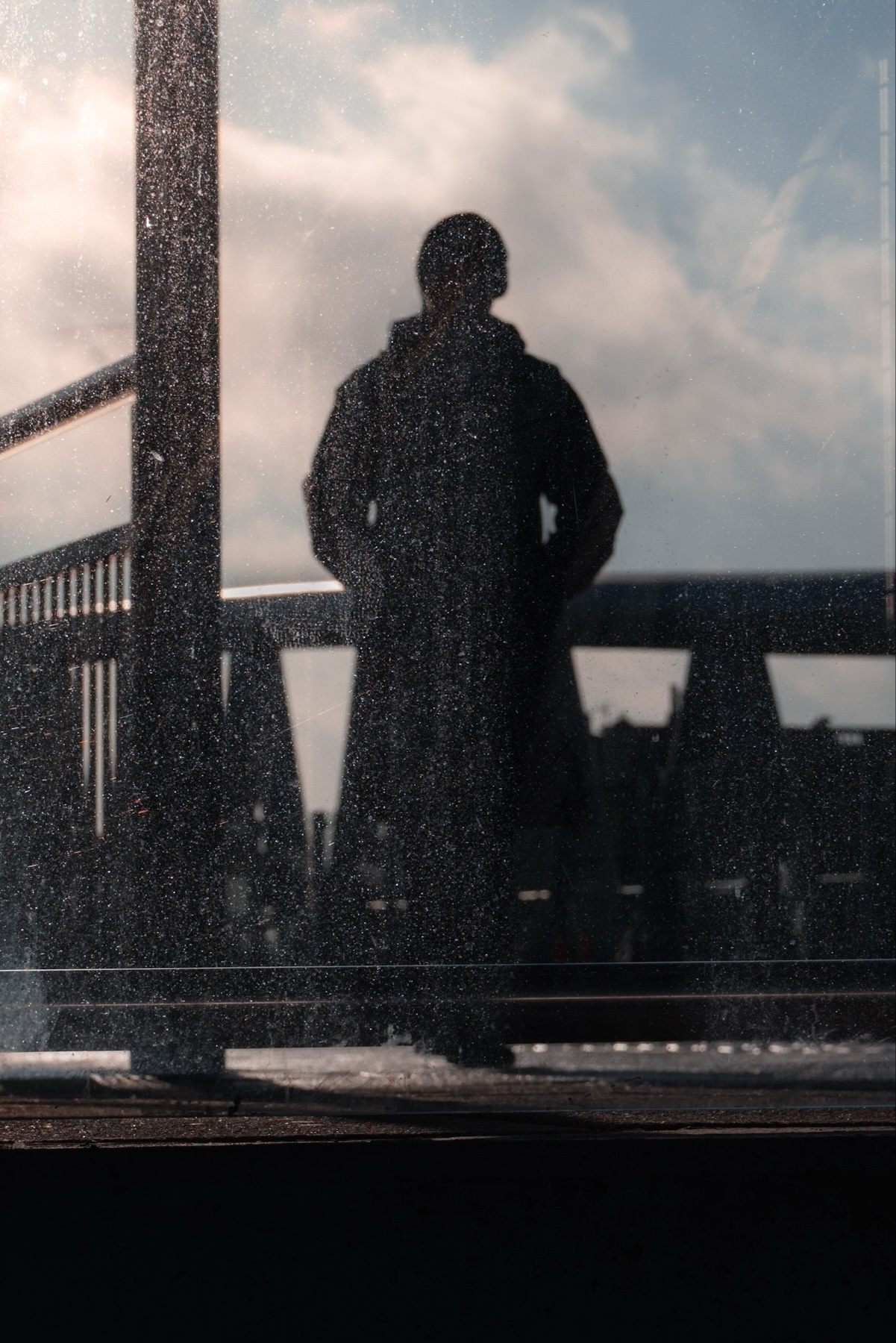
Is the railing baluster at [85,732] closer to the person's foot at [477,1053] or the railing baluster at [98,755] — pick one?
the railing baluster at [98,755]

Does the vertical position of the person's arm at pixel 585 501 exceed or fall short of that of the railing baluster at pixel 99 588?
it exceeds it

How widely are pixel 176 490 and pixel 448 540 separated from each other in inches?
12.6

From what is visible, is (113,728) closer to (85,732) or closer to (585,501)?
(85,732)

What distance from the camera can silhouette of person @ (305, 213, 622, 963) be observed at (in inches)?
58.0

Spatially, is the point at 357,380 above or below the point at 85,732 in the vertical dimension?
above

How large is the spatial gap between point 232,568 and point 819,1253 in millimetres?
962

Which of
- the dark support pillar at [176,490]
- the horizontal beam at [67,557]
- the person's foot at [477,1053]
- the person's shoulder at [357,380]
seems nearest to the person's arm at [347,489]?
the person's shoulder at [357,380]

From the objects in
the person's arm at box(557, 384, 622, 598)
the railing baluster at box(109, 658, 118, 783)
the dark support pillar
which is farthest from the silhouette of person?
the railing baluster at box(109, 658, 118, 783)

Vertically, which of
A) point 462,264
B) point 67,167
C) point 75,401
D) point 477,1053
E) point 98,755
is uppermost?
point 67,167

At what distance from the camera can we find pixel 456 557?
4.94 feet

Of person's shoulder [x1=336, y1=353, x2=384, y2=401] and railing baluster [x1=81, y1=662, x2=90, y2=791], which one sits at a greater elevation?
person's shoulder [x1=336, y1=353, x2=384, y2=401]

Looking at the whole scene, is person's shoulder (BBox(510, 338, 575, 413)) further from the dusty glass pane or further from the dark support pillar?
the dusty glass pane

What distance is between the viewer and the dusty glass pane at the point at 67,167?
1.47m

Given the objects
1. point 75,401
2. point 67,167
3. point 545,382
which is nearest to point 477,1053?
point 545,382
